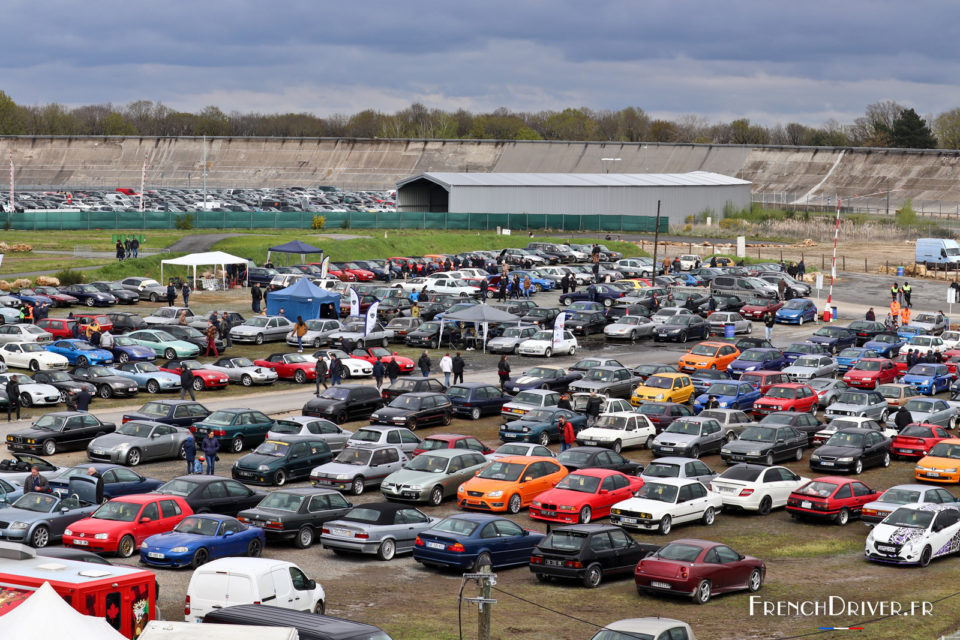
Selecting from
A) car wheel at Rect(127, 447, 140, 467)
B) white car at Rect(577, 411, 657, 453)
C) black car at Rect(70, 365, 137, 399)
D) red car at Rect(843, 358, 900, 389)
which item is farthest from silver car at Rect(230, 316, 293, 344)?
red car at Rect(843, 358, 900, 389)

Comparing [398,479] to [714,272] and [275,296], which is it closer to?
[275,296]

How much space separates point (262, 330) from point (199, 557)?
3007 cm

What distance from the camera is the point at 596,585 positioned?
2200cm

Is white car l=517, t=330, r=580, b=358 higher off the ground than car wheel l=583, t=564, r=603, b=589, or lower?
higher

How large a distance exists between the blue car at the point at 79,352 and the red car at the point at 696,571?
91.9 feet

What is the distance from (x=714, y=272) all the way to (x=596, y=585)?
2222 inches

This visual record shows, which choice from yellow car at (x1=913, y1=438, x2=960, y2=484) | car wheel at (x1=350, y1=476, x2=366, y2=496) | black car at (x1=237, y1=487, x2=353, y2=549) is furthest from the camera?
yellow car at (x1=913, y1=438, x2=960, y2=484)

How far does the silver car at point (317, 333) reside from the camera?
5078cm

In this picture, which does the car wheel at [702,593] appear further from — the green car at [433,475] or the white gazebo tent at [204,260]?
the white gazebo tent at [204,260]

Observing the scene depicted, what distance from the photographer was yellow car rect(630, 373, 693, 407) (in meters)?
39.6

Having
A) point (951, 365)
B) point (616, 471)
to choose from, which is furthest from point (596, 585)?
point (951, 365)

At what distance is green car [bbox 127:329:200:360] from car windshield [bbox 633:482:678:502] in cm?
2523

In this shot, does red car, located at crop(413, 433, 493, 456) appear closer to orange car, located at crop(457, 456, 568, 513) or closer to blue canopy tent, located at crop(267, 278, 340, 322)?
orange car, located at crop(457, 456, 568, 513)

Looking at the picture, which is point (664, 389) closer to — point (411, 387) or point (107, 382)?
point (411, 387)
